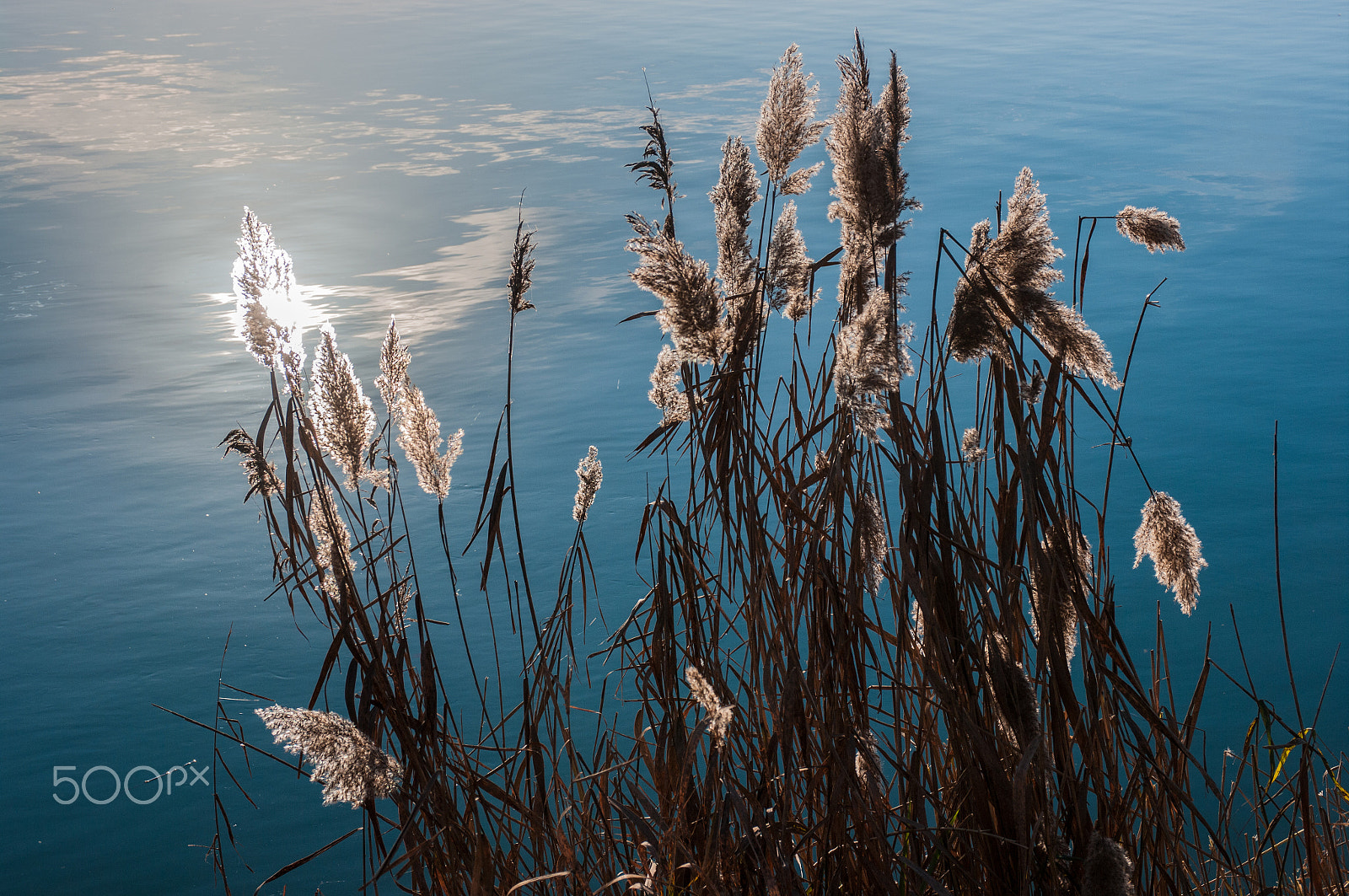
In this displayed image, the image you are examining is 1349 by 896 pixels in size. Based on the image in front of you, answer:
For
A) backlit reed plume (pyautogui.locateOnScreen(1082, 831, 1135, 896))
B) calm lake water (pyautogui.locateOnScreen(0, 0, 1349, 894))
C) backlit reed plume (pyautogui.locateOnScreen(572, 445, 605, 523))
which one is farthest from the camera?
calm lake water (pyautogui.locateOnScreen(0, 0, 1349, 894))

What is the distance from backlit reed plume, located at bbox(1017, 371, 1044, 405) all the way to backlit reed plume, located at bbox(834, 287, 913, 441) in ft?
0.47

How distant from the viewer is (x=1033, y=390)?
101 cm

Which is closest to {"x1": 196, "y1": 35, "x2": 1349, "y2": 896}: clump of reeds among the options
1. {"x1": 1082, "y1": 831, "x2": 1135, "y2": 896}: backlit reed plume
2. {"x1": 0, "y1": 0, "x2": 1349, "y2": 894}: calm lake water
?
{"x1": 1082, "y1": 831, "x2": 1135, "y2": 896}: backlit reed plume

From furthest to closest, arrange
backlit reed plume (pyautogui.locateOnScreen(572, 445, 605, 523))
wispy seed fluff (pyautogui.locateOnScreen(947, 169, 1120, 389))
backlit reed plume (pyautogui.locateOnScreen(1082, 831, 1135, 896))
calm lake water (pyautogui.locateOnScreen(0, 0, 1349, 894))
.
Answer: calm lake water (pyautogui.locateOnScreen(0, 0, 1349, 894))
backlit reed plume (pyautogui.locateOnScreen(572, 445, 605, 523))
wispy seed fluff (pyautogui.locateOnScreen(947, 169, 1120, 389))
backlit reed plume (pyautogui.locateOnScreen(1082, 831, 1135, 896))

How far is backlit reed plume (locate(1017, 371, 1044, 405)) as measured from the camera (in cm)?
100

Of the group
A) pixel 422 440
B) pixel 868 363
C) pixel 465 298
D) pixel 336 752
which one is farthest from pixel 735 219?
pixel 465 298

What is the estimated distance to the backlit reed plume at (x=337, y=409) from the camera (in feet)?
3.33

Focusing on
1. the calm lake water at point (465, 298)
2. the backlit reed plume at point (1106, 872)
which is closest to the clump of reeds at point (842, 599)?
the backlit reed plume at point (1106, 872)

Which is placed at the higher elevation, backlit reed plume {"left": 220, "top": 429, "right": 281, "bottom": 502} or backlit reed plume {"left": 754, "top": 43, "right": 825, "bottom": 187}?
backlit reed plume {"left": 754, "top": 43, "right": 825, "bottom": 187}

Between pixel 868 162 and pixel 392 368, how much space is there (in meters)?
0.53

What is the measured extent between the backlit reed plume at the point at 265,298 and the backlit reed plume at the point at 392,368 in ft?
0.35

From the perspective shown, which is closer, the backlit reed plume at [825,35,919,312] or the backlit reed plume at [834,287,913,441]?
the backlit reed plume at [834,287,913,441]

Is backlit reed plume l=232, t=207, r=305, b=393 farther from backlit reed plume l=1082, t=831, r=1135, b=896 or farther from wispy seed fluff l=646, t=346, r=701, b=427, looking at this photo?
backlit reed plume l=1082, t=831, r=1135, b=896

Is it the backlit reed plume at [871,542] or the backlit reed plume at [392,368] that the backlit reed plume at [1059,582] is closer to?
the backlit reed plume at [871,542]
